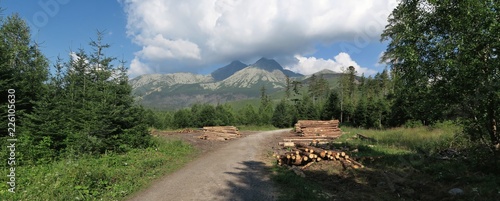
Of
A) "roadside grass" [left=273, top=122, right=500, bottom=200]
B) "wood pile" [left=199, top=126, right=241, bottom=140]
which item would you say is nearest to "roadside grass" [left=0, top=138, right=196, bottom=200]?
"roadside grass" [left=273, top=122, right=500, bottom=200]

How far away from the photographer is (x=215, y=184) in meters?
10.0

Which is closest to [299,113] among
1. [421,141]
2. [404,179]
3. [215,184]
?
[421,141]

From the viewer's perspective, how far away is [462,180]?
950 centimetres

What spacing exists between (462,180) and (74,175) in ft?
44.7

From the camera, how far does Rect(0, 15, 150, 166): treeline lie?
14.1 meters

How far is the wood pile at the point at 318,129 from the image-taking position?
96.0ft

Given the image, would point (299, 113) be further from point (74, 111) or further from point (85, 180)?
point (85, 180)

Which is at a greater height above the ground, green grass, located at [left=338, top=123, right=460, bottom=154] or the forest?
the forest

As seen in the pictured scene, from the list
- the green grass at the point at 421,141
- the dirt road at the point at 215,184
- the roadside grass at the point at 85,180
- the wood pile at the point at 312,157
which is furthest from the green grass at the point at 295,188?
the green grass at the point at 421,141

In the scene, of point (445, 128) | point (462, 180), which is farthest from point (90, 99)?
point (445, 128)

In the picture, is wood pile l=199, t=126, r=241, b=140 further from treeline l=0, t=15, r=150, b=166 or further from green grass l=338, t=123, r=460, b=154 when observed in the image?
green grass l=338, t=123, r=460, b=154

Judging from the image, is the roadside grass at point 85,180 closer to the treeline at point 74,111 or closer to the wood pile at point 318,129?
the treeline at point 74,111

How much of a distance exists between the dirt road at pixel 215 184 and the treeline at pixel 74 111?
555 centimetres

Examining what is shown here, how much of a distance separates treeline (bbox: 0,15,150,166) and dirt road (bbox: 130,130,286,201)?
5.55 meters
